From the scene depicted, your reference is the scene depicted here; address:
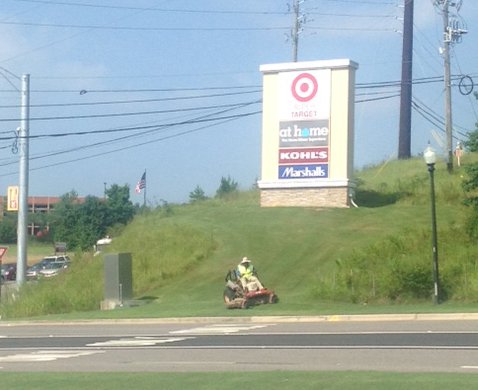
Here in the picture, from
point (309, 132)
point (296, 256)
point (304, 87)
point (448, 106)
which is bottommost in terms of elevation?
point (296, 256)

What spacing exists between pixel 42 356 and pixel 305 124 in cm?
2728

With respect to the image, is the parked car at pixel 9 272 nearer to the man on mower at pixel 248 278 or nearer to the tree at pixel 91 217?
the tree at pixel 91 217

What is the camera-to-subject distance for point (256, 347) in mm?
18453

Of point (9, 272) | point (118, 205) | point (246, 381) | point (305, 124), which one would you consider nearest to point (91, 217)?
point (118, 205)

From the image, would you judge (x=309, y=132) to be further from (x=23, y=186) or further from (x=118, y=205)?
(x=118, y=205)

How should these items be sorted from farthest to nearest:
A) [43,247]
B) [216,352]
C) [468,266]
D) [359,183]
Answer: [43,247] → [359,183] → [468,266] → [216,352]

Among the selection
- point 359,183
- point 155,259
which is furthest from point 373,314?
point 359,183

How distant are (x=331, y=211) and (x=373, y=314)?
19.0 meters

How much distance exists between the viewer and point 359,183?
53125 mm

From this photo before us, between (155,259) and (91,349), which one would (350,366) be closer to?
(91,349)

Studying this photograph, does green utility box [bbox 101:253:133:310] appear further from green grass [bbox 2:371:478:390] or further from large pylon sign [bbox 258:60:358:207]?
green grass [bbox 2:371:478:390]

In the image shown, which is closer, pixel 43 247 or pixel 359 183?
pixel 359 183

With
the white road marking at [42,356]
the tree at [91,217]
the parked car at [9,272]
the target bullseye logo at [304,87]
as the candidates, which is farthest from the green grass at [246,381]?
the tree at [91,217]

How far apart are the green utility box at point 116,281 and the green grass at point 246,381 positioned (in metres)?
20.4
